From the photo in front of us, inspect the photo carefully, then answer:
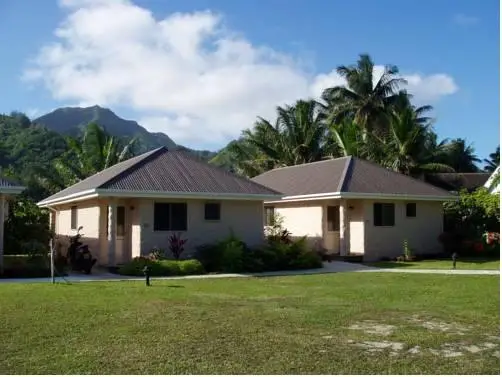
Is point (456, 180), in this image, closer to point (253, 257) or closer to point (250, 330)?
point (253, 257)

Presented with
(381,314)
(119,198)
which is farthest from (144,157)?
(381,314)

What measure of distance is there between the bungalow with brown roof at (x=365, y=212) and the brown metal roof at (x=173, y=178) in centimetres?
257

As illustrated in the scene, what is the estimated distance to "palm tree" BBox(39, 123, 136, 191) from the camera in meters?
37.1

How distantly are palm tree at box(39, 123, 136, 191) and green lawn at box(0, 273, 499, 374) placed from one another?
2341 cm

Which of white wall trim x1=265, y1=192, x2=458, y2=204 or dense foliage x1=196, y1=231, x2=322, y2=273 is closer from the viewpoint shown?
dense foliage x1=196, y1=231, x2=322, y2=273

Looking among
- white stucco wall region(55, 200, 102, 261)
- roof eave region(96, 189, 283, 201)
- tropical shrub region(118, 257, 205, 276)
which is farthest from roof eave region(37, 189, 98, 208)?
tropical shrub region(118, 257, 205, 276)

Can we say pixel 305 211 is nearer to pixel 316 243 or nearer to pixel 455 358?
pixel 316 243

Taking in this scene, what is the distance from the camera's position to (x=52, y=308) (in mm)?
10805

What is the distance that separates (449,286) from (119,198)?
10942 mm

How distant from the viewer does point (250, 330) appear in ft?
28.9

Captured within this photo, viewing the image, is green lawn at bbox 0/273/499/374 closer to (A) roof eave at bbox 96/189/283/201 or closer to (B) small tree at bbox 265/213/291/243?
(A) roof eave at bbox 96/189/283/201

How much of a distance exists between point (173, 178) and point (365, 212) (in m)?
7.97

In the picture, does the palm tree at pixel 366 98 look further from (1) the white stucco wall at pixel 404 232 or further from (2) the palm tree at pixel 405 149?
(1) the white stucco wall at pixel 404 232

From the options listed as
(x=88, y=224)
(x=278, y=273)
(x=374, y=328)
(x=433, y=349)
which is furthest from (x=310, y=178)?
(x=433, y=349)
